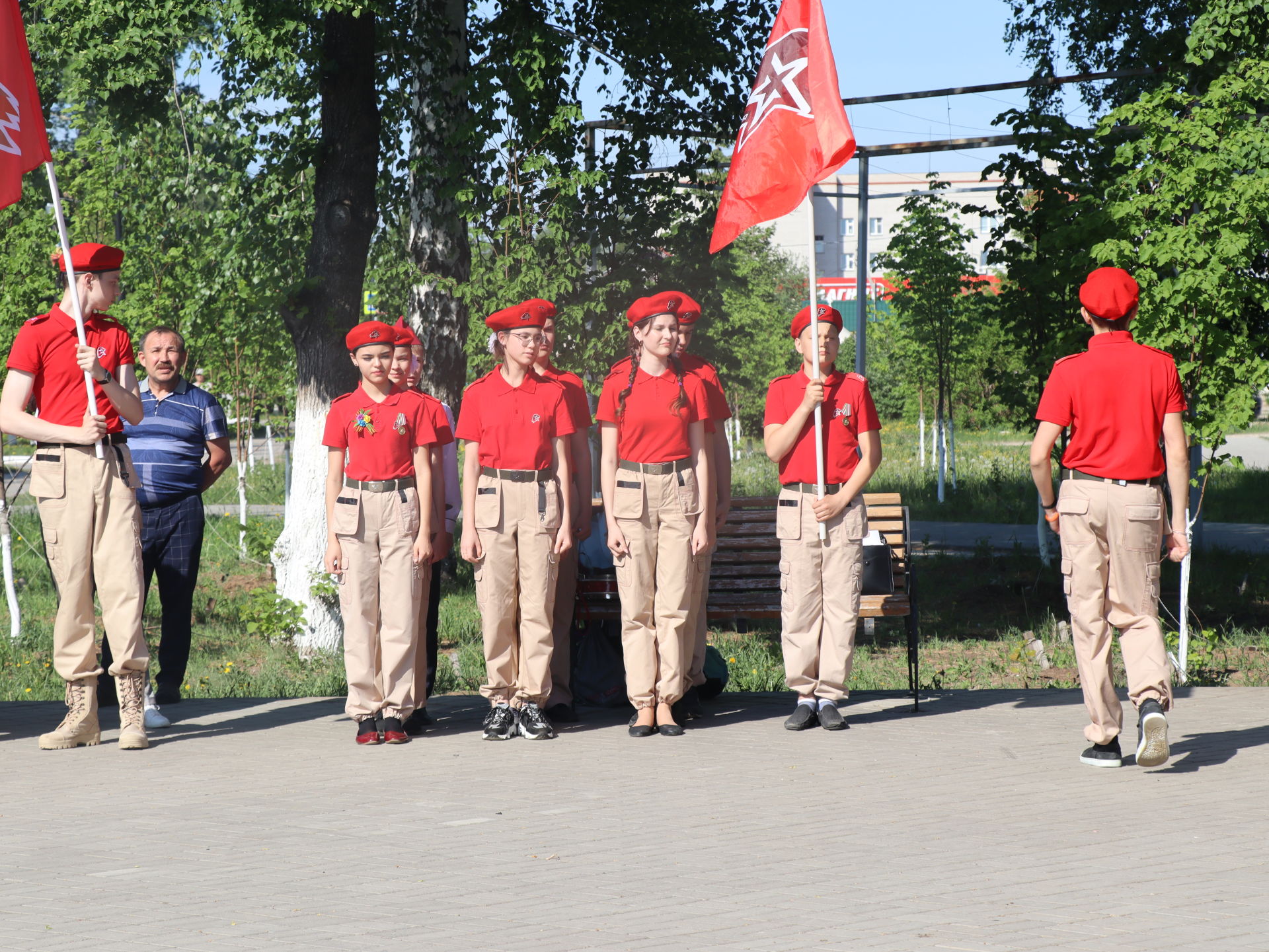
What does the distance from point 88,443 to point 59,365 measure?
412 millimetres

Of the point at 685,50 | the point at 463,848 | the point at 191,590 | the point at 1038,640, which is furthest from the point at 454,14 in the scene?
the point at 463,848

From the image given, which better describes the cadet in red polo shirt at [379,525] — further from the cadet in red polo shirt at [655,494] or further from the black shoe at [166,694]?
the black shoe at [166,694]

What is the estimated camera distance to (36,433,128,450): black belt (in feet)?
22.5

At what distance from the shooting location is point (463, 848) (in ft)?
17.0

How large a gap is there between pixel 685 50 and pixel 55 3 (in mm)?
4538

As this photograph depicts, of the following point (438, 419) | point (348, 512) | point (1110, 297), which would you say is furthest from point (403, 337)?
point (1110, 297)

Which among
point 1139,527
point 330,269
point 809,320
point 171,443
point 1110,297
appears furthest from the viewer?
point 330,269

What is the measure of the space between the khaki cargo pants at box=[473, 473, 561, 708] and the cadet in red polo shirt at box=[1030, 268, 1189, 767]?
7.61ft

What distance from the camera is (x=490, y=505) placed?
6.98 m

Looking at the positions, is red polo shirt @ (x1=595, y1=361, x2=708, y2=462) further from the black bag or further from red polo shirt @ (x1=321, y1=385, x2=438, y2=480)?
the black bag

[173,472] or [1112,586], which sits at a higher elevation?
[173,472]

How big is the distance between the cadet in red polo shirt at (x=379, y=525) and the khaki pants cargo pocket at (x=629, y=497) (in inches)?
36.4

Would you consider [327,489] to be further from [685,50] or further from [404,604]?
[685,50]

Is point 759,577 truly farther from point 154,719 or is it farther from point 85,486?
point 85,486
